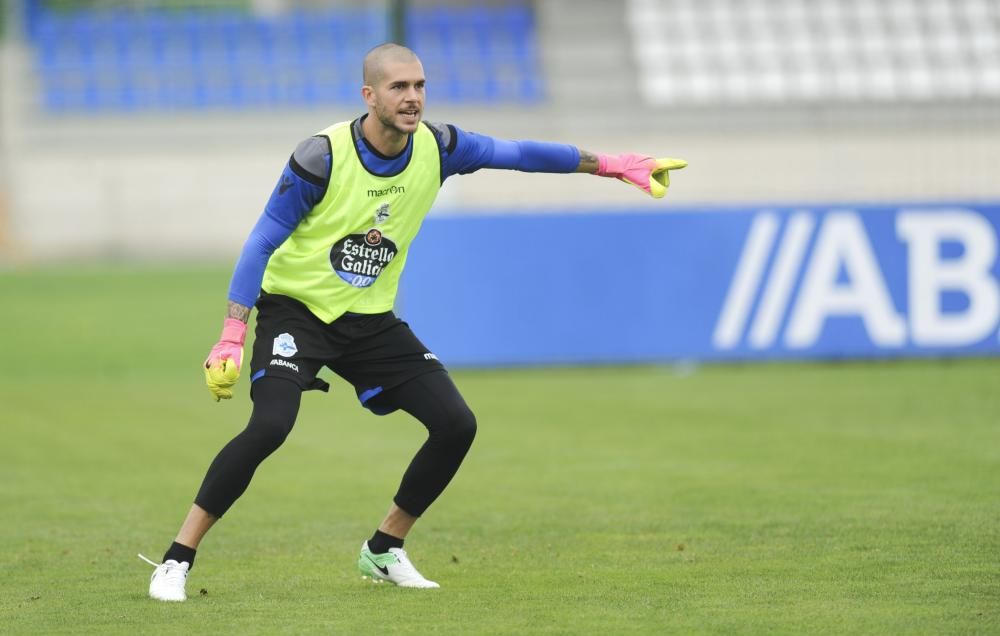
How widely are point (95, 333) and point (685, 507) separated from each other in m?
11.7

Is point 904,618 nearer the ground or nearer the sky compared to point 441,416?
nearer the ground

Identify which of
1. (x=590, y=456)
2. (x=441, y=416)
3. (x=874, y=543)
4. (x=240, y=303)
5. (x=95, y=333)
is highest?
(x=240, y=303)

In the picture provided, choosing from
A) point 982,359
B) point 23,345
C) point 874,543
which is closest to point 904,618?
point 874,543

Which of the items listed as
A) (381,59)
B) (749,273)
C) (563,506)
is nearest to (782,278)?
(749,273)

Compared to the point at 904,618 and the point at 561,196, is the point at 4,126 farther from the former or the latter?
the point at 904,618

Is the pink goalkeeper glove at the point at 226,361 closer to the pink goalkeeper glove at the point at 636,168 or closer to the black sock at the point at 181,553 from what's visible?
the black sock at the point at 181,553

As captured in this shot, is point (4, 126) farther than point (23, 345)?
Yes

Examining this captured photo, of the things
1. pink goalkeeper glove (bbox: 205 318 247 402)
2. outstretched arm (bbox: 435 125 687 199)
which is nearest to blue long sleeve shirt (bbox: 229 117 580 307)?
pink goalkeeper glove (bbox: 205 318 247 402)

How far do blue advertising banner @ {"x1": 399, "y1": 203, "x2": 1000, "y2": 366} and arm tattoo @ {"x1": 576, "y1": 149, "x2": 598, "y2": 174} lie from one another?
8.76m

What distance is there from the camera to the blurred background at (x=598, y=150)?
15406mm

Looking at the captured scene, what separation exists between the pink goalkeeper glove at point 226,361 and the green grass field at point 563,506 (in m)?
0.85

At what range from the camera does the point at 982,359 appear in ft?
51.7

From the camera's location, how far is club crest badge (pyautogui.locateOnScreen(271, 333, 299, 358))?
613cm

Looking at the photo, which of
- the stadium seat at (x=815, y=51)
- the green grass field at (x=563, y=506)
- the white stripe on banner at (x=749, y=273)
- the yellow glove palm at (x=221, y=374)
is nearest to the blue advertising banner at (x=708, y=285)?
the white stripe on banner at (x=749, y=273)
